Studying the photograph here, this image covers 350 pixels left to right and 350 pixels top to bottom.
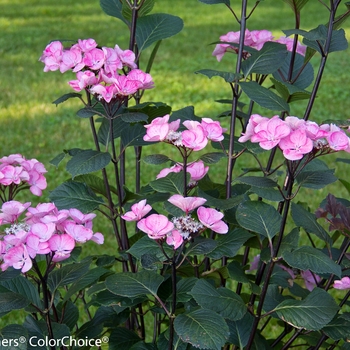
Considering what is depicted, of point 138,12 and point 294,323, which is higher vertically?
point 138,12

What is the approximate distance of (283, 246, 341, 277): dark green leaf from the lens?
1164 mm

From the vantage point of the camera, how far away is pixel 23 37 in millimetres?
7875

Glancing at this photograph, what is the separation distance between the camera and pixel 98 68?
Result: 1.34 meters

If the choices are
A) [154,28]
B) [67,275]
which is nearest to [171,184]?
[67,275]

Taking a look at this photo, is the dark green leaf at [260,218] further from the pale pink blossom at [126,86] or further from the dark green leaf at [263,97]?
the pale pink blossom at [126,86]

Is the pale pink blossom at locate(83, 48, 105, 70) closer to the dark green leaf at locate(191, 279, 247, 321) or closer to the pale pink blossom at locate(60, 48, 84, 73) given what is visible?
the pale pink blossom at locate(60, 48, 84, 73)

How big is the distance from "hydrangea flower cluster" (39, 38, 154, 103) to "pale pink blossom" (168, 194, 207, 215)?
0.98 ft

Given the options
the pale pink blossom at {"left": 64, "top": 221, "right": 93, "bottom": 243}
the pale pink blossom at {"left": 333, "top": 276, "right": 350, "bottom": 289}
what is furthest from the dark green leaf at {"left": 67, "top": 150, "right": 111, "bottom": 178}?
the pale pink blossom at {"left": 333, "top": 276, "right": 350, "bottom": 289}

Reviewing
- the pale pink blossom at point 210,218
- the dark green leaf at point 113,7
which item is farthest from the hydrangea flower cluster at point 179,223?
the dark green leaf at point 113,7

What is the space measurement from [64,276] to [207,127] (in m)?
0.41

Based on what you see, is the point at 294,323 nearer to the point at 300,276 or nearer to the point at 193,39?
the point at 300,276

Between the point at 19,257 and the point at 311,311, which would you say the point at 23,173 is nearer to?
the point at 19,257

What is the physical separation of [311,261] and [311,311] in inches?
4.1

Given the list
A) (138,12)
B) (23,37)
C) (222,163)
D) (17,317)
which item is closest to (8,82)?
(23,37)
